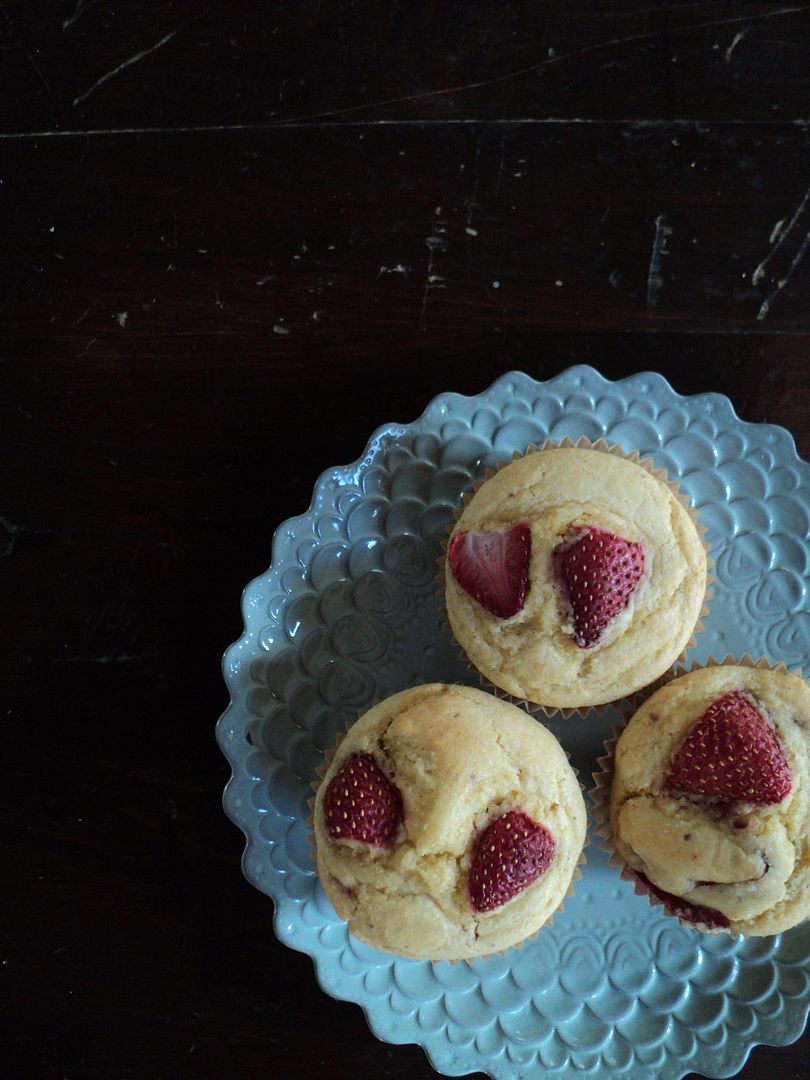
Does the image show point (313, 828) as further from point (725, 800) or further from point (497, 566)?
point (725, 800)

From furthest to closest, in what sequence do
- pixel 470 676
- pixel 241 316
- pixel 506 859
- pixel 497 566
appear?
1. pixel 241 316
2. pixel 470 676
3. pixel 497 566
4. pixel 506 859

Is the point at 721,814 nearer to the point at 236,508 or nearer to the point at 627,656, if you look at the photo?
the point at 627,656

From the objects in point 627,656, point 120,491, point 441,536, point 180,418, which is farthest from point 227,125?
point 627,656

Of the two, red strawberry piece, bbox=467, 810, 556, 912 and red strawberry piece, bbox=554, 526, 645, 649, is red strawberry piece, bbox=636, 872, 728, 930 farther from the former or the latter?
red strawberry piece, bbox=554, 526, 645, 649

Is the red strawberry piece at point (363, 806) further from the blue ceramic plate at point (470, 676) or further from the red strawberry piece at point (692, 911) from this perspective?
the red strawberry piece at point (692, 911)

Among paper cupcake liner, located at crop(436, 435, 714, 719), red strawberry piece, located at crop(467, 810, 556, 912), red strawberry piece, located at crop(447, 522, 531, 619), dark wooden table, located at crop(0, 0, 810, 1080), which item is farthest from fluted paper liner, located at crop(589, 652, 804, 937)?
dark wooden table, located at crop(0, 0, 810, 1080)

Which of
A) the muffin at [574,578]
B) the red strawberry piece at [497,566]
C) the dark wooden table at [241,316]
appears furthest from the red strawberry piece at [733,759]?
the dark wooden table at [241,316]

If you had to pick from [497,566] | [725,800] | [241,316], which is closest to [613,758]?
[725,800]
